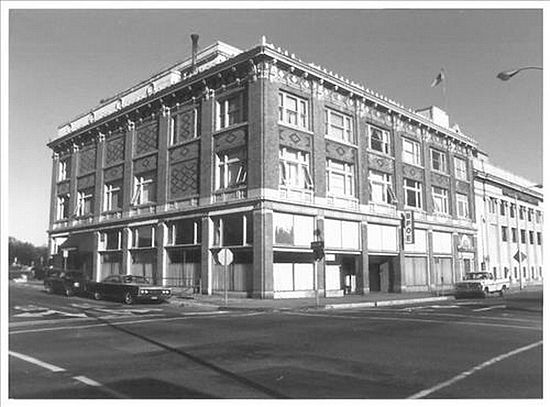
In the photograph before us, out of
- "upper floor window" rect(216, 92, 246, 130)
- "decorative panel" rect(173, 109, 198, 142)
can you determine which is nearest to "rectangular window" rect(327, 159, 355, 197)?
"upper floor window" rect(216, 92, 246, 130)

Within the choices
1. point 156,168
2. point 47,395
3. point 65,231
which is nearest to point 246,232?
point 156,168

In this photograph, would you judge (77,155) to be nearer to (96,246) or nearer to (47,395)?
(96,246)

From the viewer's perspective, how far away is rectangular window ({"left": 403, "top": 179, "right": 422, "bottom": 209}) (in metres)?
20.5

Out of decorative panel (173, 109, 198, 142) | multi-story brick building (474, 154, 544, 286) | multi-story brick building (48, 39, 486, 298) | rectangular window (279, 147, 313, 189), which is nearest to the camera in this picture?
multi-story brick building (474, 154, 544, 286)

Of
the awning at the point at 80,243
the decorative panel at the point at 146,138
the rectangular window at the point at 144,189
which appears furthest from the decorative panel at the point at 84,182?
the decorative panel at the point at 146,138

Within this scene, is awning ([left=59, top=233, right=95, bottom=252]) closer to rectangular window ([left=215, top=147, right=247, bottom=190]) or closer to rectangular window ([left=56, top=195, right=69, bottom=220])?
rectangular window ([left=56, top=195, right=69, bottom=220])

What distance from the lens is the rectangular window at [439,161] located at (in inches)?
786

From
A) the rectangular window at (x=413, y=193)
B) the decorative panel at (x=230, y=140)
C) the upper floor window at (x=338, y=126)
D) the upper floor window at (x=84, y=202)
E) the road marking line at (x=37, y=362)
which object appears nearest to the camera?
the road marking line at (x=37, y=362)

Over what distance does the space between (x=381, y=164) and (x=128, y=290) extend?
43.2 feet

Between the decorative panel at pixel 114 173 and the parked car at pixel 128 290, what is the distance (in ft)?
11.0

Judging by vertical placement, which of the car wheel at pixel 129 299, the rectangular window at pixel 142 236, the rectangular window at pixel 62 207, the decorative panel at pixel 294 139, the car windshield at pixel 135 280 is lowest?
the car wheel at pixel 129 299

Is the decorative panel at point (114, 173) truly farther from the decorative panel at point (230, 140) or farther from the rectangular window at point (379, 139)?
the rectangular window at point (379, 139)

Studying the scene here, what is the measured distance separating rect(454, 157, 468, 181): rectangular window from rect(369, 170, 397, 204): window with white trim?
3.84 m

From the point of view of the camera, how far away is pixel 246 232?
24.5 meters
